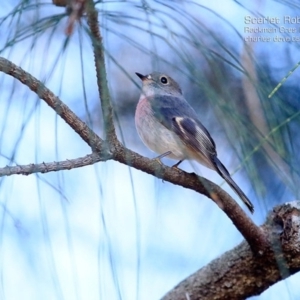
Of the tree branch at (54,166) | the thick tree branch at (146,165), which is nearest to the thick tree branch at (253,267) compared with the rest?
the thick tree branch at (146,165)

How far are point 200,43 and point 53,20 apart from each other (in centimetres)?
20

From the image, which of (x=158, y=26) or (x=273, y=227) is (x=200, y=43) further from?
(x=273, y=227)

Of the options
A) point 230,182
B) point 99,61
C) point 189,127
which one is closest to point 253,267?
point 230,182

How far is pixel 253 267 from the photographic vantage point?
1.46 meters

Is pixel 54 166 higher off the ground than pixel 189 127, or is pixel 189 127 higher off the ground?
pixel 189 127

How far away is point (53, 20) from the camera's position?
3.02ft

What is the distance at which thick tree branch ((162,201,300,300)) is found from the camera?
142 centimetres

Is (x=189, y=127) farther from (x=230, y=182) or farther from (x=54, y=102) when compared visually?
(x=54, y=102)

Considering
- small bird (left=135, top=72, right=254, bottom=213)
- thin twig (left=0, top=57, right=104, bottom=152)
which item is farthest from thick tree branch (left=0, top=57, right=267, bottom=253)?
small bird (left=135, top=72, right=254, bottom=213)

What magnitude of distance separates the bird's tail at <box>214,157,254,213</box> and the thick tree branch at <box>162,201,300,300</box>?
60mm

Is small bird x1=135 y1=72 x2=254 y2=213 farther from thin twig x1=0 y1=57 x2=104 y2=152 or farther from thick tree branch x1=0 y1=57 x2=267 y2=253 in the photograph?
thin twig x1=0 y1=57 x2=104 y2=152

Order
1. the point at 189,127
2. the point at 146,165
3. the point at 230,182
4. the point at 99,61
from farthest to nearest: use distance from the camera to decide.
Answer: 1. the point at 189,127
2. the point at 230,182
3. the point at 146,165
4. the point at 99,61

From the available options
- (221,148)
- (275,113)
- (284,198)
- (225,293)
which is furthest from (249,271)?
(275,113)

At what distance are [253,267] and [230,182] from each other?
0.21 m
